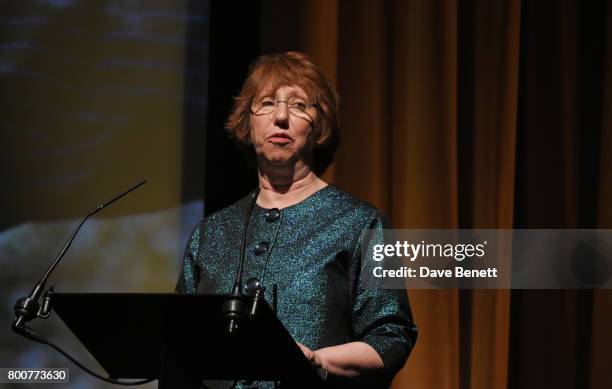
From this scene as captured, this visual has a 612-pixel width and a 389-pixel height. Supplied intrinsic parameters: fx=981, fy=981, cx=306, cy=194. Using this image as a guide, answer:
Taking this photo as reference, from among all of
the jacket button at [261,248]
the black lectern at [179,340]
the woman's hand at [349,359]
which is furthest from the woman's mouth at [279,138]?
the black lectern at [179,340]

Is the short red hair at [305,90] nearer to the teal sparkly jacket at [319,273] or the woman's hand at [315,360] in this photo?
the teal sparkly jacket at [319,273]

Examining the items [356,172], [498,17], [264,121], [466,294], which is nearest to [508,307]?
[466,294]

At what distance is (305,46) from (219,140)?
40 centimetres

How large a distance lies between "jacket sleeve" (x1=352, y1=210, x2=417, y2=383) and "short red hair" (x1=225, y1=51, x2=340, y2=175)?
0.28 meters

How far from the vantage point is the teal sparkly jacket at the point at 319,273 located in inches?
79.7

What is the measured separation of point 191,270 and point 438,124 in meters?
1.06

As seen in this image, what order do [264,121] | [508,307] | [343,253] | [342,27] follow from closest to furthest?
1. [343,253]
2. [264,121]
3. [508,307]
4. [342,27]

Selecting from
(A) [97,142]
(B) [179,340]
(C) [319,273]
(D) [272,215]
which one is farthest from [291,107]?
(A) [97,142]

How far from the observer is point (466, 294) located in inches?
117

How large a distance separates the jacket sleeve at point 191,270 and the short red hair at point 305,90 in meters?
0.29

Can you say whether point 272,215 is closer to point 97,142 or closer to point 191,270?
point 191,270

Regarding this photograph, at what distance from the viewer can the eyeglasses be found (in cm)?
221

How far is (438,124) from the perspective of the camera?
298cm

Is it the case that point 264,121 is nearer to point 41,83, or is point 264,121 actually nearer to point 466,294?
point 466,294
